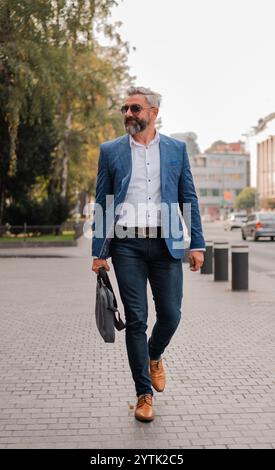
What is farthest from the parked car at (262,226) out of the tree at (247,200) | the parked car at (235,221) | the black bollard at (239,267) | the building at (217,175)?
the building at (217,175)

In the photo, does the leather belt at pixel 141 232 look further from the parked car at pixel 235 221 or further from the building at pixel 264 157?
the building at pixel 264 157

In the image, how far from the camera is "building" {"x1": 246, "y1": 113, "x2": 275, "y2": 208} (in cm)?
11181

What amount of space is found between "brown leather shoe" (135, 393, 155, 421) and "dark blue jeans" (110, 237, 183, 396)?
0.05 meters

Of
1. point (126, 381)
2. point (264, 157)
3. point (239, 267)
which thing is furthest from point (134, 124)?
point (264, 157)

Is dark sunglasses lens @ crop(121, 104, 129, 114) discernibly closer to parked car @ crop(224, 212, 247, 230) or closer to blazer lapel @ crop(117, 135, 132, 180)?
blazer lapel @ crop(117, 135, 132, 180)

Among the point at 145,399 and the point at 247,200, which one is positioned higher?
the point at 247,200

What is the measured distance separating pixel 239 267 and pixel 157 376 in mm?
6961

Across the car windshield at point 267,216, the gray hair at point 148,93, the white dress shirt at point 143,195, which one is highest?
the gray hair at point 148,93

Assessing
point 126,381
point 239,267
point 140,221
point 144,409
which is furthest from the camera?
point 239,267

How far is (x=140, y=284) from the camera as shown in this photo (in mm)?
4465

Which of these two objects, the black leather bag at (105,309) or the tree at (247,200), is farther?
the tree at (247,200)

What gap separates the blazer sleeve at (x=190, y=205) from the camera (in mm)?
4613

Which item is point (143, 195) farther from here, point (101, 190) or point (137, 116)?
point (137, 116)

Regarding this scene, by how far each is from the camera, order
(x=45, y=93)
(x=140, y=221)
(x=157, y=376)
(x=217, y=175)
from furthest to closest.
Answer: (x=217, y=175)
(x=45, y=93)
(x=157, y=376)
(x=140, y=221)
